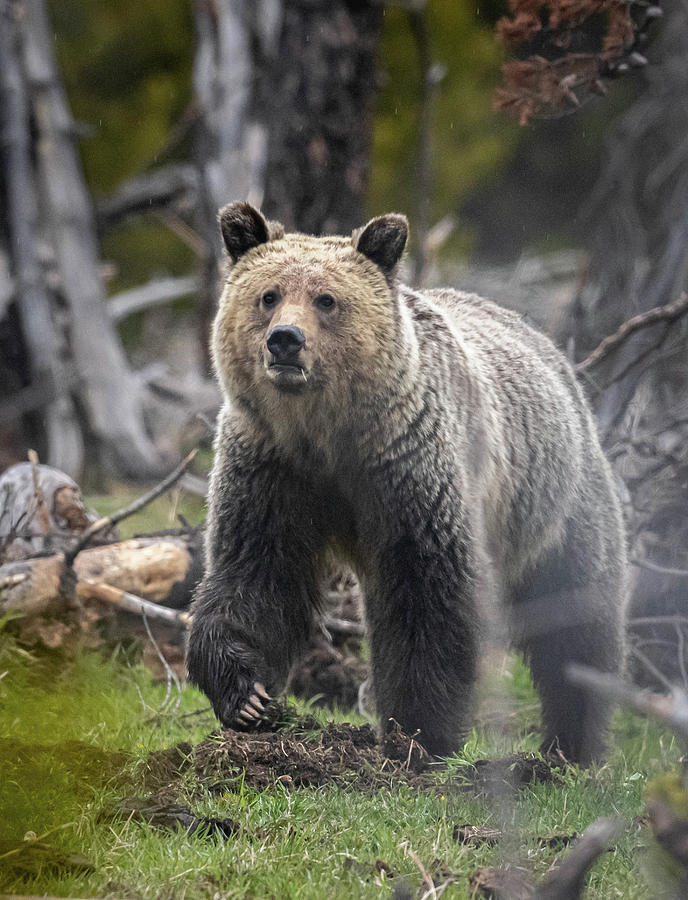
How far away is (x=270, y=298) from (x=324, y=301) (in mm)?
197

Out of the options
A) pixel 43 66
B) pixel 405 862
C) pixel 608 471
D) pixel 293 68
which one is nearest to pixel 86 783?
pixel 405 862

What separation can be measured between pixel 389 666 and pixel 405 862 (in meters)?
1.06

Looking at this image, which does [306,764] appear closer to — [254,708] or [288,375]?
[254,708]

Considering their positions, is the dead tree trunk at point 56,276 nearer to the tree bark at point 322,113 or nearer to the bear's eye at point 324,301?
the tree bark at point 322,113

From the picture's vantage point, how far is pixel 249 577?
414 centimetres

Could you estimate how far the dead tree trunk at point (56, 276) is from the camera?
926cm

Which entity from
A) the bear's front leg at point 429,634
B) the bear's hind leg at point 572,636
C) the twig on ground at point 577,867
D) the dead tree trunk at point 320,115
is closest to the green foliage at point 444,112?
the dead tree trunk at point 320,115

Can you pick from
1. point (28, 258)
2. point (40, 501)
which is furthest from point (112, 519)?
point (28, 258)

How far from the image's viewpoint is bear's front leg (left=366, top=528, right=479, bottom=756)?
400 centimetres

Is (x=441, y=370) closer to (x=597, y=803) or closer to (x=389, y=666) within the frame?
(x=389, y=666)

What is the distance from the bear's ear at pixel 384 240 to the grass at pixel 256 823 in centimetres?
169

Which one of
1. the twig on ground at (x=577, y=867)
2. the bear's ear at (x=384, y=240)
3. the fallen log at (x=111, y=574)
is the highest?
the bear's ear at (x=384, y=240)

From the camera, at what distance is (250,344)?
395 cm

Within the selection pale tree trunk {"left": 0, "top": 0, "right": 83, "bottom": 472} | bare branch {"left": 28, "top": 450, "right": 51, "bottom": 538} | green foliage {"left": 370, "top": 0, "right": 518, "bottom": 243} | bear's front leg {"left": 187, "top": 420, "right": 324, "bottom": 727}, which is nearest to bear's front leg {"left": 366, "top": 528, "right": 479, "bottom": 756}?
bear's front leg {"left": 187, "top": 420, "right": 324, "bottom": 727}
